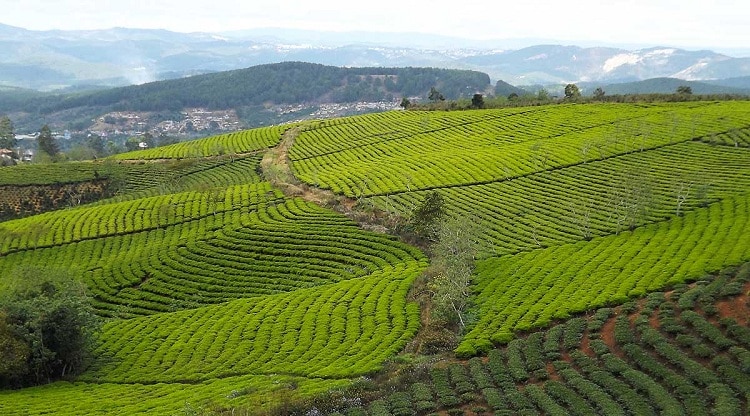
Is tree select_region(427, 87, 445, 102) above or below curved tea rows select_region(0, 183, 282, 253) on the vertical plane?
above

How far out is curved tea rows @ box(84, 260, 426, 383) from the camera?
40.7 meters

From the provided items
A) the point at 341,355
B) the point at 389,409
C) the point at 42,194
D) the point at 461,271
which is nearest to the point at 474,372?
the point at 389,409

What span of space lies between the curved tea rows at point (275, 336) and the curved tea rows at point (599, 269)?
726 centimetres

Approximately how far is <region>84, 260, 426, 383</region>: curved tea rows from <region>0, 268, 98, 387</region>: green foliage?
8.15 ft

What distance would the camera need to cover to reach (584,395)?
1122 inches

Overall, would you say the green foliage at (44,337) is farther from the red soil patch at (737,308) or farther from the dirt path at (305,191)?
the red soil patch at (737,308)

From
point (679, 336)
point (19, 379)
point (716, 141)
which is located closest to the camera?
point (679, 336)

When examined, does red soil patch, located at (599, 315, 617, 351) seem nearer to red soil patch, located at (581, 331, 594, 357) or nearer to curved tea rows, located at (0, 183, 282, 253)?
red soil patch, located at (581, 331, 594, 357)

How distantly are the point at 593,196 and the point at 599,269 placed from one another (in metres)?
30.2

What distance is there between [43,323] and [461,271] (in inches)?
1372

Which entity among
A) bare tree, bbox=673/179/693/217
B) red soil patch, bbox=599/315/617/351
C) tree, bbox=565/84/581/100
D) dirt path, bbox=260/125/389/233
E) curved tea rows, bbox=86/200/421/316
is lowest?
curved tea rows, bbox=86/200/421/316

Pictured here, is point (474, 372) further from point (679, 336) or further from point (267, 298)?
point (267, 298)

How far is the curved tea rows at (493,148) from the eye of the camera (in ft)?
298

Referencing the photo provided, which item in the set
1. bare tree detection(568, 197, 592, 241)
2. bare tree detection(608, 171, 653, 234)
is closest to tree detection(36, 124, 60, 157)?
bare tree detection(568, 197, 592, 241)
